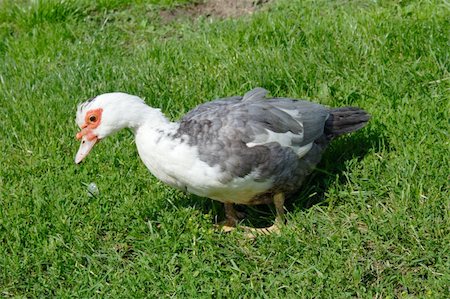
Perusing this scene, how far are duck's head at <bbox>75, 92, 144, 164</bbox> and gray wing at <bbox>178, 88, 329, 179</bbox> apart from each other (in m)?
0.33

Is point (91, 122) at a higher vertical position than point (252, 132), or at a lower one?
higher

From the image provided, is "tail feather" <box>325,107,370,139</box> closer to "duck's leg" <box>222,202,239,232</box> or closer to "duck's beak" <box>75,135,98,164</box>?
"duck's leg" <box>222,202,239,232</box>

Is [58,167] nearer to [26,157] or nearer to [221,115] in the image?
[26,157]

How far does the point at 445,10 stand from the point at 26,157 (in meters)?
3.33

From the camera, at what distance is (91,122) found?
4789mm

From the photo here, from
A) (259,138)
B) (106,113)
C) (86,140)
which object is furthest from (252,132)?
(86,140)

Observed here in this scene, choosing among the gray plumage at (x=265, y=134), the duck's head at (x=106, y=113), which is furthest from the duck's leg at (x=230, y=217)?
the duck's head at (x=106, y=113)

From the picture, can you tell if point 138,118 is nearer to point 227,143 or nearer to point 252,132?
point 227,143

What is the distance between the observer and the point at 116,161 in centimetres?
556

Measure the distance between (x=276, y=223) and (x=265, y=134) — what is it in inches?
22.4

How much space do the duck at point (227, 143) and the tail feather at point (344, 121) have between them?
0.24 feet

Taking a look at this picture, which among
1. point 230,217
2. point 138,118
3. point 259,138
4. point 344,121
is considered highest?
point 138,118

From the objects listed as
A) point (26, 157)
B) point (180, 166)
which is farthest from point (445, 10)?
point (26, 157)

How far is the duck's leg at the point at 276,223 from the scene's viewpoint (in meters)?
4.88
